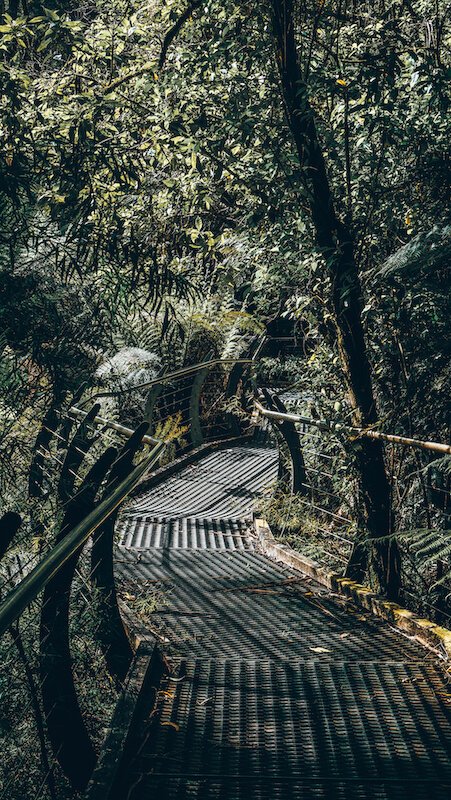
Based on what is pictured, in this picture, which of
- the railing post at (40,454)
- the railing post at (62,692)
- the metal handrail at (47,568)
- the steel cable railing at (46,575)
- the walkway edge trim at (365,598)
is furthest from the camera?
the railing post at (40,454)

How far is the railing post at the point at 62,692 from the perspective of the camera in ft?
10.2

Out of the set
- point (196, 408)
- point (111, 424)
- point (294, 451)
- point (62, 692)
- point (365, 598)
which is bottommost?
point (365, 598)

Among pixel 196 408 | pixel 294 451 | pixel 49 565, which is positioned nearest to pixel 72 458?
pixel 294 451

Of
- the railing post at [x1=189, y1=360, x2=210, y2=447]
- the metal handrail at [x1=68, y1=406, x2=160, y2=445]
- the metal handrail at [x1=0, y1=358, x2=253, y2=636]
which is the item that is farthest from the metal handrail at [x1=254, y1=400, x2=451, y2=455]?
the railing post at [x1=189, y1=360, x2=210, y2=447]

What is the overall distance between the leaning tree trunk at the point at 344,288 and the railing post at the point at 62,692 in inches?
85.9

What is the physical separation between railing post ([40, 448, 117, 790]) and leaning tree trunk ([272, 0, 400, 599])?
218 cm

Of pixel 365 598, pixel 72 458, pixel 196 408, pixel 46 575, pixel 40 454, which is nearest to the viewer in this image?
pixel 46 575

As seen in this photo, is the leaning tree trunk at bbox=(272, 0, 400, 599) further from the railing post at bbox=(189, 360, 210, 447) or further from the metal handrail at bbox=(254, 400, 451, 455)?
the railing post at bbox=(189, 360, 210, 447)

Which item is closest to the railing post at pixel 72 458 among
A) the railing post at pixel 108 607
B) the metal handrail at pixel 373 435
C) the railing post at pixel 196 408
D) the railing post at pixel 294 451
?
the railing post at pixel 108 607

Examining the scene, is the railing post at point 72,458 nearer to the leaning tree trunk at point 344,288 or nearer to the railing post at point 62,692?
the railing post at point 62,692

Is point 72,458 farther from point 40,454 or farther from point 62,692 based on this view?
point 62,692

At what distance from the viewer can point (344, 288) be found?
484 centimetres

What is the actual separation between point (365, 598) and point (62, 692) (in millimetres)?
2322

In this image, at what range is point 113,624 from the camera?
3.90 meters
